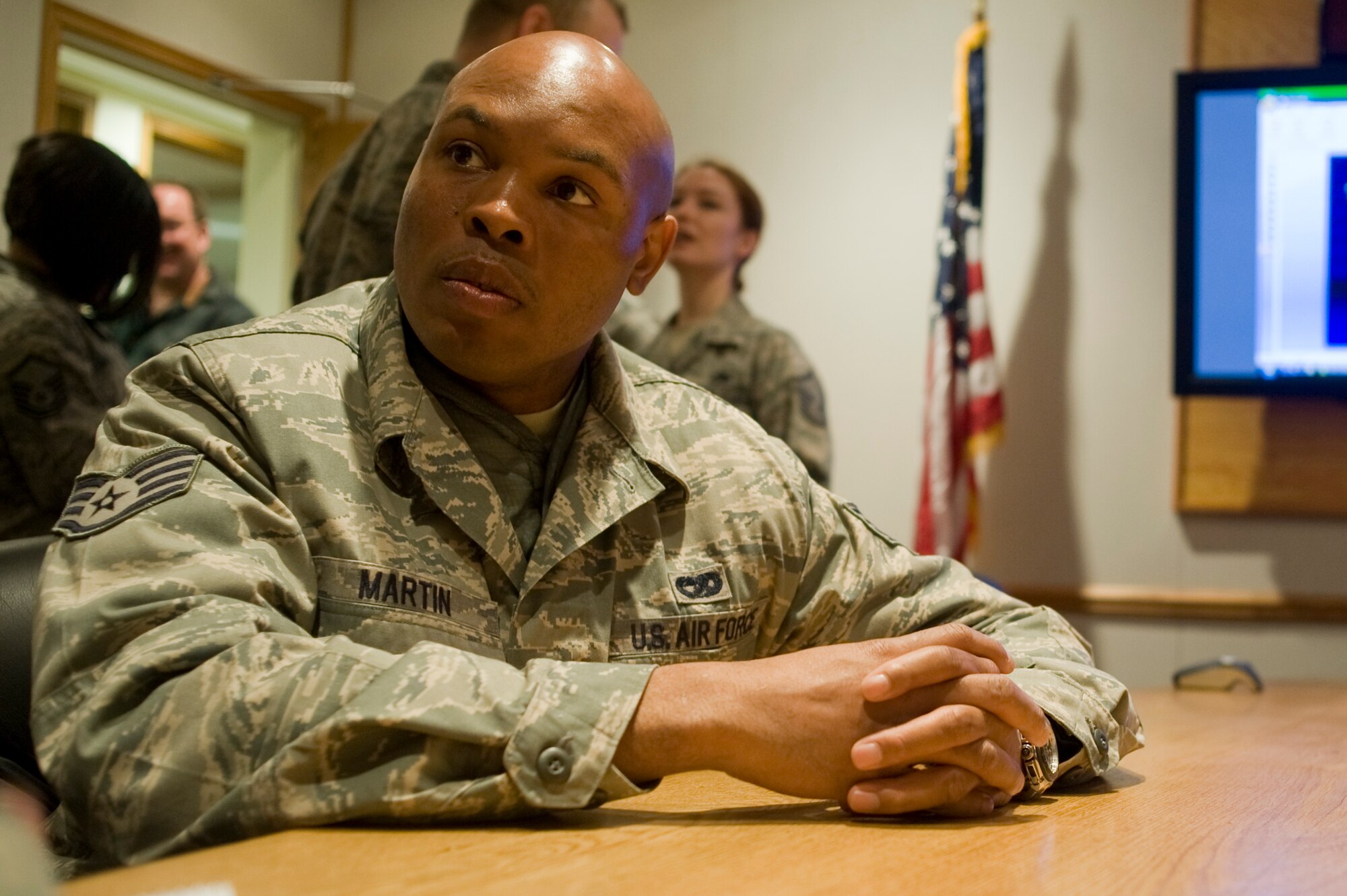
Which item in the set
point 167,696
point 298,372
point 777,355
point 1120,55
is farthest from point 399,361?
point 1120,55

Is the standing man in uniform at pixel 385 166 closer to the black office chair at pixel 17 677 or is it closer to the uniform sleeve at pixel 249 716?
the black office chair at pixel 17 677

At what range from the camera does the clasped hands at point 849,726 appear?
860 mm

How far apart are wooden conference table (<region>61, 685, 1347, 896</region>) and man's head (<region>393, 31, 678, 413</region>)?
0.43 metres

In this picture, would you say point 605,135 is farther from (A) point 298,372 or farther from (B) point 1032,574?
(B) point 1032,574

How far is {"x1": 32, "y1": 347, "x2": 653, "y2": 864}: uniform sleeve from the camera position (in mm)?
786

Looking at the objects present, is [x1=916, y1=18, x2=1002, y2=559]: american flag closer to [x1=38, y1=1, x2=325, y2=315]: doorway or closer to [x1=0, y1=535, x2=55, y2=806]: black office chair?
[x1=38, y1=1, x2=325, y2=315]: doorway

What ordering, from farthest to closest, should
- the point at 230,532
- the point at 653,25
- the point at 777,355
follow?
the point at 653,25 < the point at 777,355 < the point at 230,532

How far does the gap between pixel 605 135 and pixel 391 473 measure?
395 mm

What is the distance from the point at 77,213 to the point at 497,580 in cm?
136

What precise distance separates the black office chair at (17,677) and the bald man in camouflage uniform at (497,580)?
0.55 ft

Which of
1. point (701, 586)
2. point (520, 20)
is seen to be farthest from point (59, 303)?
point (701, 586)

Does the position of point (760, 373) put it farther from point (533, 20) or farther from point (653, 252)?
point (653, 252)

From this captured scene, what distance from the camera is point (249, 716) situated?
2.64 feet

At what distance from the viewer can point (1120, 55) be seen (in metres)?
3.58
